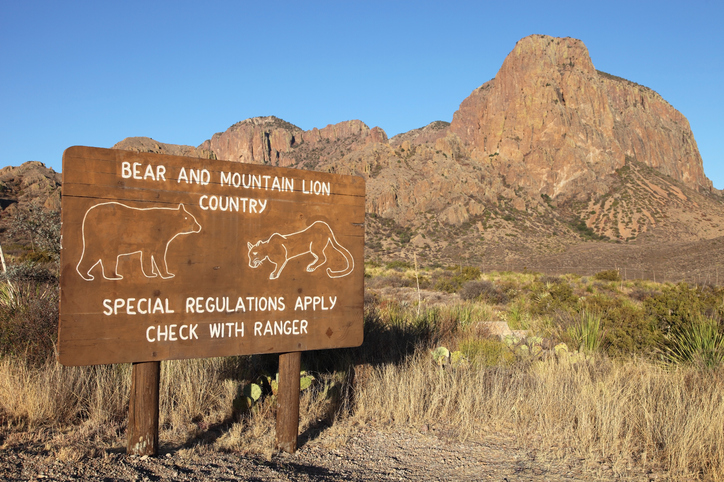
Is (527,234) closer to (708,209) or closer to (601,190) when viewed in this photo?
(601,190)

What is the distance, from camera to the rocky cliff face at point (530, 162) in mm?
68312

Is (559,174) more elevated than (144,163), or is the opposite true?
(559,174)

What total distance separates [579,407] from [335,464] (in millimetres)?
2453

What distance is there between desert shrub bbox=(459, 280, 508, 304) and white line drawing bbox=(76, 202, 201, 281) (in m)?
13.7

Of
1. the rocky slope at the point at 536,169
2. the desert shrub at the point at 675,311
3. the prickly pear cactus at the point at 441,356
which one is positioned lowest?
the prickly pear cactus at the point at 441,356

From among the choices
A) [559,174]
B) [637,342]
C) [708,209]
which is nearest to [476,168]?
[559,174]

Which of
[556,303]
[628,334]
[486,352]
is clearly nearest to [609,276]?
[556,303]

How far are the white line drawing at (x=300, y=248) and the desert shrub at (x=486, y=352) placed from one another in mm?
2917

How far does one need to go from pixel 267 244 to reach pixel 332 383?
2.01m

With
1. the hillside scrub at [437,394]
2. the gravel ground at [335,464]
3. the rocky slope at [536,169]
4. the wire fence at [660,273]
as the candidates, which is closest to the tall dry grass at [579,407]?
the hillside scrub at [437,394]

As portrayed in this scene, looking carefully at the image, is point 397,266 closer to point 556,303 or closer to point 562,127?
point 556,303

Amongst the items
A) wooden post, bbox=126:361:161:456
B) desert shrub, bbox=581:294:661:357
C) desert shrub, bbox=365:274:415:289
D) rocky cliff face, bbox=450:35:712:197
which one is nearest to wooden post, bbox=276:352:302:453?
wooden post, bbox=126:361:161:456

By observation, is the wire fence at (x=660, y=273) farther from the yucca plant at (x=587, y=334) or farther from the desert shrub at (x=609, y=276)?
the yucca plant at (x=587, y=334)

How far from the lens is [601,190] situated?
8956 centimetres
